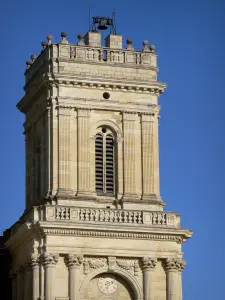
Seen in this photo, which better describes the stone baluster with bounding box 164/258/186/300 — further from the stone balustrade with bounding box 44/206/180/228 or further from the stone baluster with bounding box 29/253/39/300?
the stone baluster with bounding box 29/253/39/300

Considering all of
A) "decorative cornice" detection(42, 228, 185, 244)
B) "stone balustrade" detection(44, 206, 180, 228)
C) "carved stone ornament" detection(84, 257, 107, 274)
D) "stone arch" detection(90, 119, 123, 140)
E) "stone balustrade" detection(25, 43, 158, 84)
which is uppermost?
"stone balustrade" detection(25, 43, 158, 84)

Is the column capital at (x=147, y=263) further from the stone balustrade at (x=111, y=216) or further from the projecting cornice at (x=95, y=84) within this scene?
the projecting cornice at (x=95, y=84)

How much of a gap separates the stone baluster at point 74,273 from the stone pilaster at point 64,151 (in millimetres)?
3295

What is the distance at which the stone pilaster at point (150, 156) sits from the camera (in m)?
62.3

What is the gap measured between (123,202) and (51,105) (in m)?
5.69

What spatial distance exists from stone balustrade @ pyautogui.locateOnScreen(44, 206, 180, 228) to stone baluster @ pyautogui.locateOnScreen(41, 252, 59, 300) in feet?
5.58

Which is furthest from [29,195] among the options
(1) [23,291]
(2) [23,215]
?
(1) [23,291]

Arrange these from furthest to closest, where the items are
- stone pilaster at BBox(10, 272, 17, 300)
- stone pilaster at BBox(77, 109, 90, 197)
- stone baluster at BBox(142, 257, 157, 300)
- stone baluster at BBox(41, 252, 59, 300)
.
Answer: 1. stone pilaster at BBox(10, 272, 17, 300)
2. stone pilaster at BBox(77, 109, 90, 197)
3. stone baluster at BBox(142, 257, 157, 300)
4. stone baluster at BBox(41, 252, 59, 300)

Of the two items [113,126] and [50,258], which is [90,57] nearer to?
[113,126]

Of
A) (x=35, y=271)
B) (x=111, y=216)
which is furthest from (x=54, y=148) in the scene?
(x=35, y=271)

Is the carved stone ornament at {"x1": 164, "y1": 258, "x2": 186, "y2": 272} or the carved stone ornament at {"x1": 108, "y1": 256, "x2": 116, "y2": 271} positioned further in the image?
the carved stone ornament at {"x1": 164, "y1": 258, "x2": 186, "y2": 272}

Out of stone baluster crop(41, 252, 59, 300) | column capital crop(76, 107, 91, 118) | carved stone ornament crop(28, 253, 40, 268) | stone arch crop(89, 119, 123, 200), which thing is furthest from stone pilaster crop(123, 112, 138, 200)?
carved stone ornament crop(28, 253, 40, 268)

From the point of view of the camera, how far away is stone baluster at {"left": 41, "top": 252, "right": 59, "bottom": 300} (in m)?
58.6

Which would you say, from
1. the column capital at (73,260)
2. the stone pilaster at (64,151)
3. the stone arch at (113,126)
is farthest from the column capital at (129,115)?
the column capital at (73,260)
